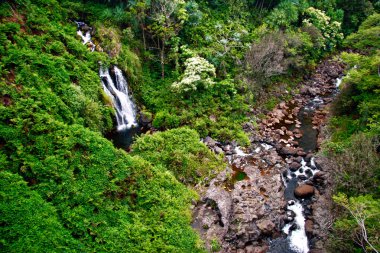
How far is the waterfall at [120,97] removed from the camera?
71.8 feet

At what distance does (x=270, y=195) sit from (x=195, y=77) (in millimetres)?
10951

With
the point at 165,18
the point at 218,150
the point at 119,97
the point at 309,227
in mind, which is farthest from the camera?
the point at 165,18

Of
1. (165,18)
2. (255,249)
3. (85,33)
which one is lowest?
(255,249)

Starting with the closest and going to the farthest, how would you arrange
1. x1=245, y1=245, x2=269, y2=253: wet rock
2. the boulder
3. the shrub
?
x1=245, y1=245, x2=269, y2=253: wet rock → the shrub → the boulder

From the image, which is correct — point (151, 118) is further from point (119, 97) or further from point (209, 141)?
point (209, 141)

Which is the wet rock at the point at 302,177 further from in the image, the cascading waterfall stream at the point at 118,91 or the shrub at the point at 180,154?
the cascading waterfall stream at the point at 118,91

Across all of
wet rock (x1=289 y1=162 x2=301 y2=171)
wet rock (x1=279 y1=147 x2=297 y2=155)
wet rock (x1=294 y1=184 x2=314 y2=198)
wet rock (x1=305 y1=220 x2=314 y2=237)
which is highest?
wet rock (x1=279 y1=147 x2=297 y2=155)

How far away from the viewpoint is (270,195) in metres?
17.7

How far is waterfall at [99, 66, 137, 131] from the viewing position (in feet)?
71.8

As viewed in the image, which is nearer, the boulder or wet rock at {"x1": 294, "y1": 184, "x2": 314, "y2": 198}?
wet rock at {"x1": 294, "y1": 184, "x2": 314, "y2": 198}

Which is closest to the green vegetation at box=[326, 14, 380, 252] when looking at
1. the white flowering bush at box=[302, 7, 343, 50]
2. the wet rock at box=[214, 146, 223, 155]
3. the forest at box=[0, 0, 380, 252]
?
the forest at box=[0, 0, 380, 252]

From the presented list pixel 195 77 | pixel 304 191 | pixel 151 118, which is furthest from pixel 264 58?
pixel 304 191

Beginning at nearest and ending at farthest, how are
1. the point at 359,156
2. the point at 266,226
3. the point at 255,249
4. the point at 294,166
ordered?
the point at 255,249 < the point at 359,156 < the point at 266,226 < the point at 294,166

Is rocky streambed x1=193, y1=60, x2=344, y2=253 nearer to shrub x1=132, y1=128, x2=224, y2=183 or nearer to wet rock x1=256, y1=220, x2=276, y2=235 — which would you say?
wet rock x1=256, y1=220, x2=276, y2=235
